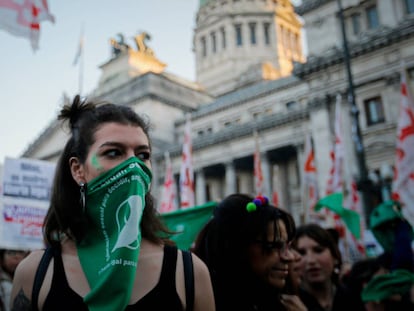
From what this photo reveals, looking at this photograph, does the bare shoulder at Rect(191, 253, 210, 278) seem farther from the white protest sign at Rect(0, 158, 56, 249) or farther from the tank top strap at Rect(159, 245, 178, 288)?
the white protest sign at Rect(0, 158, 56, 249)

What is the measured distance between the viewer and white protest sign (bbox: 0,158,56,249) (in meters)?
6.57

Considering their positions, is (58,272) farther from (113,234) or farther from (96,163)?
(96,163)

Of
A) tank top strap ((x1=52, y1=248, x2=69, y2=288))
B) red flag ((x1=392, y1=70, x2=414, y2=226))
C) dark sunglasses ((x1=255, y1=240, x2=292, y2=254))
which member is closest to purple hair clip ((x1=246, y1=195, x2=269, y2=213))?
dark sunglasses ((x1=255, y1=240, x2=292, y2=254))

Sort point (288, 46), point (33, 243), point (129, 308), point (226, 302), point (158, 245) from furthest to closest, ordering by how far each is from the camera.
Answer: point (288, 46) < point (33, 243) < point (226, 302) < point (158, 245) < point (129, 308)

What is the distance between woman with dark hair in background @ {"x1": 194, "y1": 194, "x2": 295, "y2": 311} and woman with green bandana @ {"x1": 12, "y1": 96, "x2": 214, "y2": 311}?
67cm

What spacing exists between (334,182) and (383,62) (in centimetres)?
1227

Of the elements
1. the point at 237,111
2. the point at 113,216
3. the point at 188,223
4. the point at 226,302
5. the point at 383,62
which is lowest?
the point at 226,302

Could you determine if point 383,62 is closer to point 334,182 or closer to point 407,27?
point 407,27

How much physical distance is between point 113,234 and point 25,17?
490 centimetres

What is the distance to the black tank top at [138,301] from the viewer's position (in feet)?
5.82

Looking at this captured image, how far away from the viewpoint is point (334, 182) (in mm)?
14805

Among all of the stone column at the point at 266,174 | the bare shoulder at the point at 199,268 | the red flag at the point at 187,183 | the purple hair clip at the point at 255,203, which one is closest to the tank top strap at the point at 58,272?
the bare shoulder at the point at 199,268

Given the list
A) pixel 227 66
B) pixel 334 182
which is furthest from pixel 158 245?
pixel 227 66

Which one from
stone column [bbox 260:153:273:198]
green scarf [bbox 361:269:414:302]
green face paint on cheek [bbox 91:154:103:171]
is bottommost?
green scarf [bbox 361:269:414:302]
